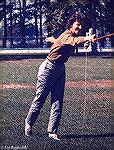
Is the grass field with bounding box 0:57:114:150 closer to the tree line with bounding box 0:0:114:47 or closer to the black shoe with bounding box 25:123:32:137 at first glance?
the black shoe with bounding box 25:123:32:137

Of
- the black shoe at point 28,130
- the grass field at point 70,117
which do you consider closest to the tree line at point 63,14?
the grass field at point 70,117

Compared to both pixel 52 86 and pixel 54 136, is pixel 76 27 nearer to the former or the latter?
pixel 52 86

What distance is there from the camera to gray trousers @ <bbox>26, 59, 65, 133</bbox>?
679 centimetres

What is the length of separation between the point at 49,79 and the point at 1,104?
386 cm

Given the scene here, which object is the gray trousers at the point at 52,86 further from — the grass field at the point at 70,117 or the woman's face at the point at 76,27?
the woman's face at the point at 76,27

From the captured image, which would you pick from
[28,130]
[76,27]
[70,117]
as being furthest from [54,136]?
[70,117]

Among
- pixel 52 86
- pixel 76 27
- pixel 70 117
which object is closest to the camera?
pixel 76 27

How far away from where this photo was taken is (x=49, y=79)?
677 centimetres

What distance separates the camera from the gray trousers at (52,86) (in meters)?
6.79

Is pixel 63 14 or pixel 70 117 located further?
pixel 63 14

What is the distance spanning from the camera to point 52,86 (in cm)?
685

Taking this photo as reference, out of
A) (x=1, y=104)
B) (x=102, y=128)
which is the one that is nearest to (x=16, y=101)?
(x=1, y=104)

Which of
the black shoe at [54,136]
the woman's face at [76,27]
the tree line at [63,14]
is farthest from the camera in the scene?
the tree line at [63,14]

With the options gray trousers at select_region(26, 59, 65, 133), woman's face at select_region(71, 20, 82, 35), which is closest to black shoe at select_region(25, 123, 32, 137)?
gray trousers at select_region(26, 59, 65, 133)
